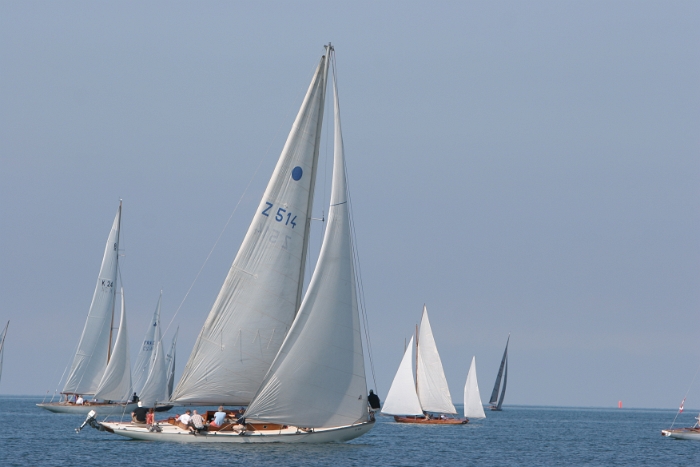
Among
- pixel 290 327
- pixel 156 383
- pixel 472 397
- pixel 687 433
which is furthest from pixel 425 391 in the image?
pixel 290 327

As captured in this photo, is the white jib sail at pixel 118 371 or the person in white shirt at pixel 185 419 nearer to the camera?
the person in white shirt at pixel 185 419

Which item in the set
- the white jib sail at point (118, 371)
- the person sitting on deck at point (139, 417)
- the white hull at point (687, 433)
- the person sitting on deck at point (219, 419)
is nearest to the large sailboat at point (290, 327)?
the person sitting on deck at point (219, 419)

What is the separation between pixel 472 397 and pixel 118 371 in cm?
3366

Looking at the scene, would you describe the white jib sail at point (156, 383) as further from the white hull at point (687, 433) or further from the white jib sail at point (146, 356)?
the white hull at point (687, 433)

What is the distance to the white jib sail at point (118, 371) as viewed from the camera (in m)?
70.6

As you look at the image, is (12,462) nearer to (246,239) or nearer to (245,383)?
(245,383)

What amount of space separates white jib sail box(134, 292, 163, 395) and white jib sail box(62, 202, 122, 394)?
3.42m

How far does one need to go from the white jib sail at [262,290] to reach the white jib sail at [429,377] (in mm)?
41240

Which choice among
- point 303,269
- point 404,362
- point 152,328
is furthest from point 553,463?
point 152,328

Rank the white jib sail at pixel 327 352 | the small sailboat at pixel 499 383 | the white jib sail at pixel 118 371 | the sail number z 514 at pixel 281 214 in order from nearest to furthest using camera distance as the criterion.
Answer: the white jib sail at pixel 327 352, the sail number z 514 at pixel 281 214, the white jib sail at pixel 118 371, the small sailboat at pixel 499 383

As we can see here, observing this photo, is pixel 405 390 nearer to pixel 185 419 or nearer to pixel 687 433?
pixel 687 433

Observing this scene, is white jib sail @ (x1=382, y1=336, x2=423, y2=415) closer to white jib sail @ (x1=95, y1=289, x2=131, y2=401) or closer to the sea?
the sea

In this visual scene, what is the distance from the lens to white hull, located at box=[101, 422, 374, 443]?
3422 centimetres

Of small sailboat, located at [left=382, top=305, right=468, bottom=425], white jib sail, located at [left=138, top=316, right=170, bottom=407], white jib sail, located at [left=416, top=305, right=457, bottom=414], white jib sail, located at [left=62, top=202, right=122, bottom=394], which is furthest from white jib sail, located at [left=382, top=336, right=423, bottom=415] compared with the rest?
white jib sail, located at [left=62, top=202, right=122, bottom=394]
